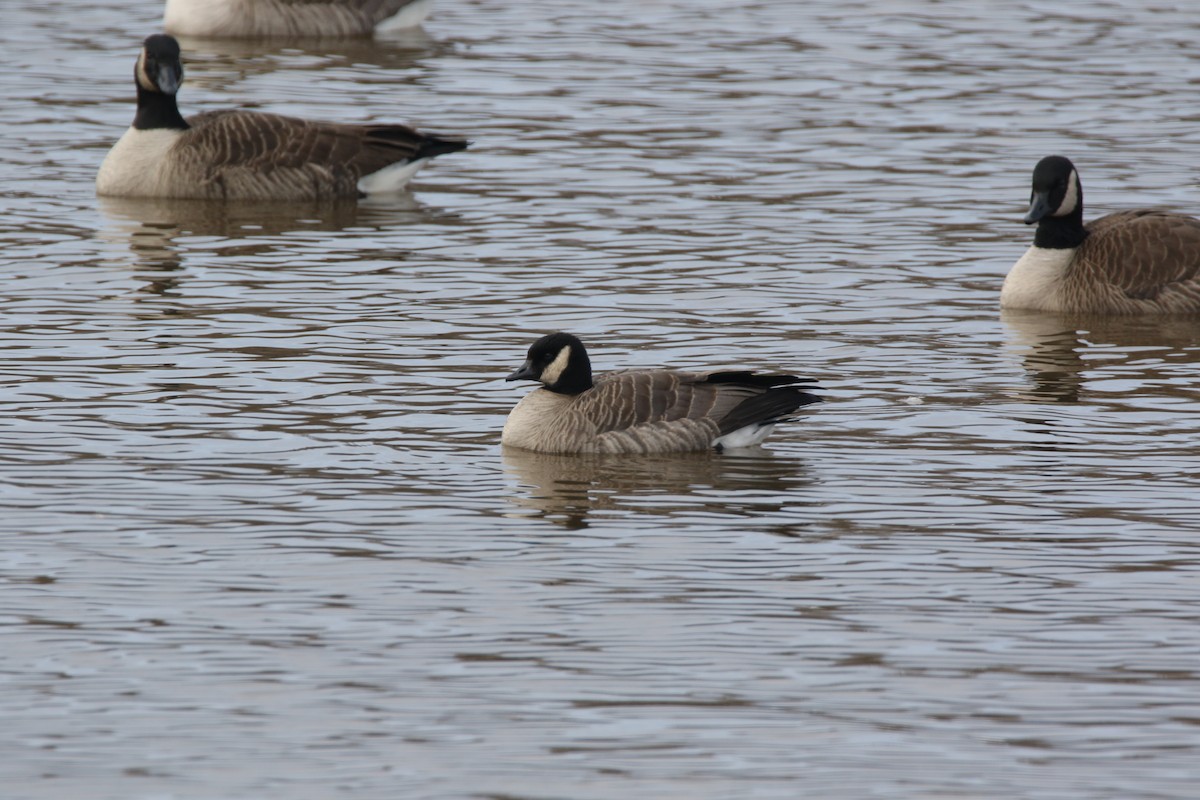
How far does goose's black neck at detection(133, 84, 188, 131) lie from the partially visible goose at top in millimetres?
8825

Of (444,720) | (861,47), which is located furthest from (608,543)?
(861,47)

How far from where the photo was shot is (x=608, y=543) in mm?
11695

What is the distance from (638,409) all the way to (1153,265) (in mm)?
6449

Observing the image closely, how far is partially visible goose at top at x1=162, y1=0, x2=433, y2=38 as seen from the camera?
30547 millimetres

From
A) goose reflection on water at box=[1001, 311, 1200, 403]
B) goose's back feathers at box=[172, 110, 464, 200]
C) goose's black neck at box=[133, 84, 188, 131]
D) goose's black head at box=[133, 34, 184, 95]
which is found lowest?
goose reflection on water at box=[1001, 311, 1200, 403]

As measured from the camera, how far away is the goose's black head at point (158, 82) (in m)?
21.7

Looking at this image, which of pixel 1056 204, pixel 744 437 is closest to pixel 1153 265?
Result: pixel 1056 204

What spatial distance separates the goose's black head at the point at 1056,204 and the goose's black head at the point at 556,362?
220 inches

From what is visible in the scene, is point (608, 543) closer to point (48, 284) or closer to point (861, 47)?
point (48, 284)

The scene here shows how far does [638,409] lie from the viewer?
44.0 ft

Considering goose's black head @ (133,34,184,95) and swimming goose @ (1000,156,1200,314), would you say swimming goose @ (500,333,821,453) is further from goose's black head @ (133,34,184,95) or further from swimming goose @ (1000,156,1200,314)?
goose's black head @ (133,34,184,95)

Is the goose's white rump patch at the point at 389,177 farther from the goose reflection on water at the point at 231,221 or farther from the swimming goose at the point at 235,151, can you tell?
the goose reflection on water at the point at 231,221

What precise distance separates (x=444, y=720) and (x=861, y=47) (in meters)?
22.3

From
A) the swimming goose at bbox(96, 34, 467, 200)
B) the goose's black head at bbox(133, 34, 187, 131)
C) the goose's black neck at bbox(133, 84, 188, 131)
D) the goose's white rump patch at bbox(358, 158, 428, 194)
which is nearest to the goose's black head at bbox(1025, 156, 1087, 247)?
the swimming goose at bbox(96, 34, 467, 200)
